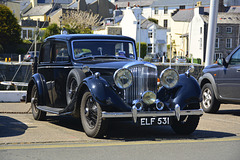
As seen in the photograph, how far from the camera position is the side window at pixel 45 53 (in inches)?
385

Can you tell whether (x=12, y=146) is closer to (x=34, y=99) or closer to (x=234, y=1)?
(x=34, y=99)

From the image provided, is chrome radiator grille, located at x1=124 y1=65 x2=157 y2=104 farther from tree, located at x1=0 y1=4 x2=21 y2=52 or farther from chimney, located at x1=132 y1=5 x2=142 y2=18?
chimney, located at x1=132 y1=5 x2=142 y2=18

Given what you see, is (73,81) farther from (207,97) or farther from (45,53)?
(207,97)

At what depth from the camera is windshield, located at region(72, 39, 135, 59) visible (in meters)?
8.74

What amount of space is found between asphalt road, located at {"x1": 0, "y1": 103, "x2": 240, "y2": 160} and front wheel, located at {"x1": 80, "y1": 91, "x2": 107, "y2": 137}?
0.47 ft

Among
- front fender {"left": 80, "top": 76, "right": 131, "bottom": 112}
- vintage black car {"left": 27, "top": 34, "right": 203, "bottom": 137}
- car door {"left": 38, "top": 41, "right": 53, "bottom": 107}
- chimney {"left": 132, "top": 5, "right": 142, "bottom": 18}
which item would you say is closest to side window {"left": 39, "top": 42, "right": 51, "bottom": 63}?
car door {"left": 38, "top": 41, "right": 53, "bottom": 107}

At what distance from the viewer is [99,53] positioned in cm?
882

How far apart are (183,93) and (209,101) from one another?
444 cm

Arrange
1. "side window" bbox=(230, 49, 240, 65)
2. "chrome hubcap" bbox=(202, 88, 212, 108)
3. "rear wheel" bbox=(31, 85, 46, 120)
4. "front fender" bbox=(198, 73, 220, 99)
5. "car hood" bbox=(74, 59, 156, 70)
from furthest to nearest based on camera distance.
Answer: "chrome hubcap" bbox=(202, 88, 212, 108), "front fender" bbox=(198, 73, 220, 99), "side window" bbox=(230, 49, 240, 65), "rear wheel" bbox=(31, 85, 46, 120), "car hood" bbox=(74, 59, 156, 70)

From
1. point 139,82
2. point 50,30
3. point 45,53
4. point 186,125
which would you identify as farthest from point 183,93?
point 50,30

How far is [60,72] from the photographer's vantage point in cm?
893

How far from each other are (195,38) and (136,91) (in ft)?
232

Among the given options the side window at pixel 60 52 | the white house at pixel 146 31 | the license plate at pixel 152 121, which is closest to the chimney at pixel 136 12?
the white house at pixel 146 31

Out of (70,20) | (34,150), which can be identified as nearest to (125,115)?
(34,150)
